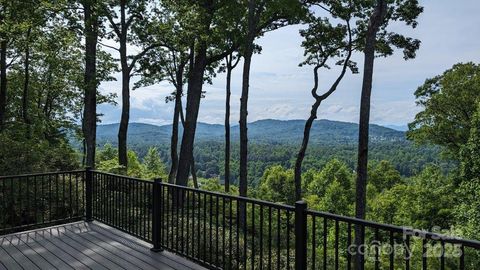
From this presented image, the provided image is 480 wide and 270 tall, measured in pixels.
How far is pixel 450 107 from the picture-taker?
18984 millimetres

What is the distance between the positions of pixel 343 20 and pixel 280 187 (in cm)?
2493

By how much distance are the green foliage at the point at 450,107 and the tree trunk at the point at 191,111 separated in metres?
13.2

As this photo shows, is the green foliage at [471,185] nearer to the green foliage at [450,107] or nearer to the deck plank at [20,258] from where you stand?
the green foliage at [450,107]

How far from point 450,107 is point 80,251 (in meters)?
19.9

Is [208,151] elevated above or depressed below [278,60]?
below

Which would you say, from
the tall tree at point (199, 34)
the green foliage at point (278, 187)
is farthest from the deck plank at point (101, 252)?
the green foliage at point (278, 187)

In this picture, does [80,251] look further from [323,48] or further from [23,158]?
[323,48]

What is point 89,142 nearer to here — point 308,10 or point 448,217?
point 308,10

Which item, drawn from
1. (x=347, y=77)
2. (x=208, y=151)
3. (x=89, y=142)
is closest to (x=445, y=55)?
(x=347, y=77)

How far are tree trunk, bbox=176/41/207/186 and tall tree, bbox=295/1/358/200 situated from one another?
15.6 feet

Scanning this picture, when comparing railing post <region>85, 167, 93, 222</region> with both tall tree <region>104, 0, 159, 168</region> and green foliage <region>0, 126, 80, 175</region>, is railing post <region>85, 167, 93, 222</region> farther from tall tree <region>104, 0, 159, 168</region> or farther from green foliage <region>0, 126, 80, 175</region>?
tall tree <region>104, 0, 159, 168</region>

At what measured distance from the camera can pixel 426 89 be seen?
2091 centimetres

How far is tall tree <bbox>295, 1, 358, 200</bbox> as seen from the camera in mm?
14883

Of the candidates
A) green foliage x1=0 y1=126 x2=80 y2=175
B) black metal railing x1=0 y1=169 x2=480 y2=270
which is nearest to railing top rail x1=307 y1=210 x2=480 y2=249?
black metal railing x1=0 y1=169 x2=480 y2=270
